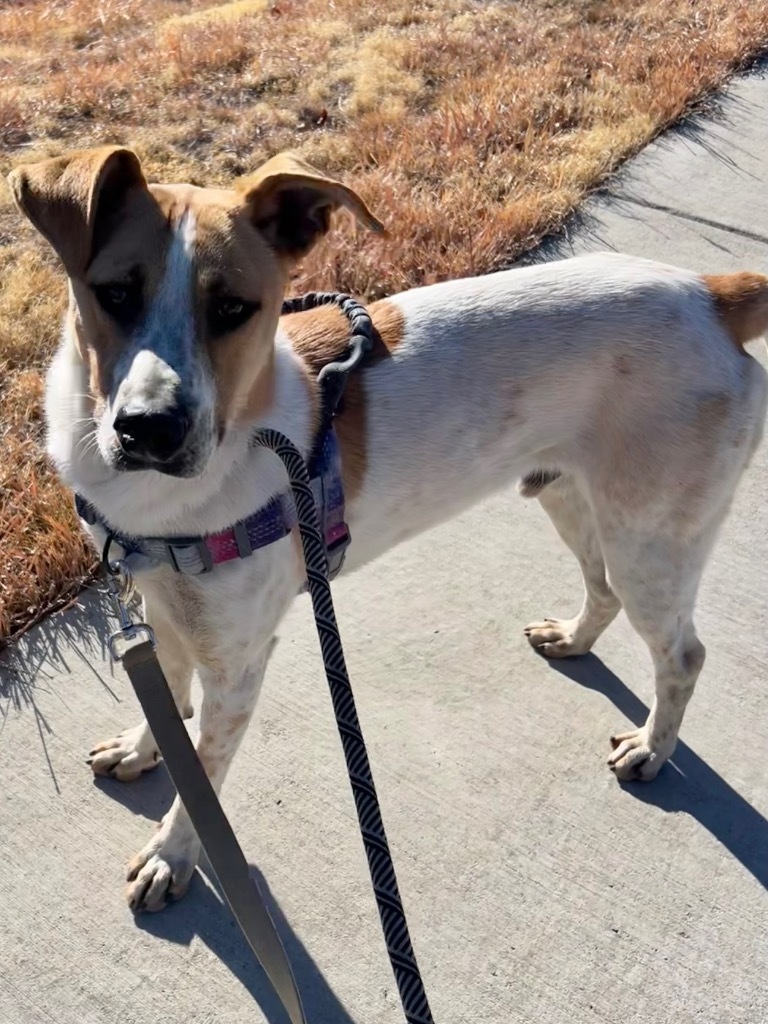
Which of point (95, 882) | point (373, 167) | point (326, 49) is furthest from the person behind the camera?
point (326, 49)

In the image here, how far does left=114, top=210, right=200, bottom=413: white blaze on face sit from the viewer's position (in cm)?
208

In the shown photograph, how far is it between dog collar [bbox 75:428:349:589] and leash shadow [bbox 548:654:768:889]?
1263 mm

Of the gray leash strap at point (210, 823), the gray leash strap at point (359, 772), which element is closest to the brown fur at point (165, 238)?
the gray leash strap at point (359, 772)

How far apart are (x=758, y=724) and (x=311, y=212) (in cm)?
202

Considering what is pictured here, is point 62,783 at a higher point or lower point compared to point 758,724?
higher

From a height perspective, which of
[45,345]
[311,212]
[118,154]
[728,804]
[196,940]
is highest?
[118,154]

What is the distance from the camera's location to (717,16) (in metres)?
7.45

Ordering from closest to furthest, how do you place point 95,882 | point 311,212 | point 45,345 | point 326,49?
point 311,212 → point 95,882 → point 45,345 → point 326,49

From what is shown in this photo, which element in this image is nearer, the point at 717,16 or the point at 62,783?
the point at 62,783

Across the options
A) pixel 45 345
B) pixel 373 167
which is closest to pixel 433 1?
pixel 373 167

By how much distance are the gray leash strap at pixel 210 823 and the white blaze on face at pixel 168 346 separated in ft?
Result: 2.01

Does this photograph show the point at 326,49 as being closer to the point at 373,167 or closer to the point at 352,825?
the point at 373,167

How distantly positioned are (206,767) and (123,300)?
1230 millimetres

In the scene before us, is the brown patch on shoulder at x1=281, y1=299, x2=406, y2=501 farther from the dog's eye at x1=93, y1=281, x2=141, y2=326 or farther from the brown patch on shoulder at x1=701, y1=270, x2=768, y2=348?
the brown patch on shoulder at x1=701, y1=270, x2=768, y2=348
